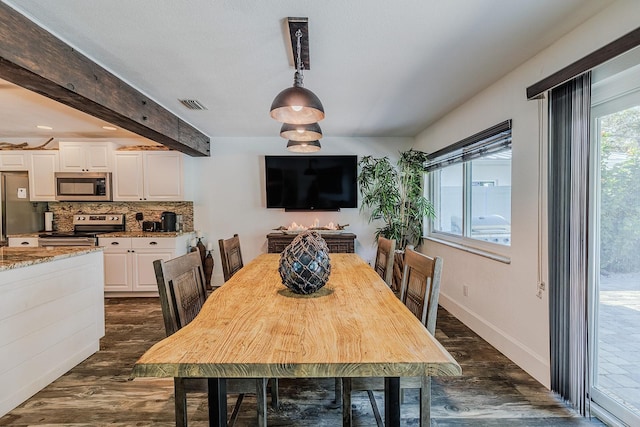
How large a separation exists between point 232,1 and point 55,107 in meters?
2.82

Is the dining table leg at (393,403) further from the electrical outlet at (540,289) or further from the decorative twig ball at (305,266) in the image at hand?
the electrical outlet at (540,289)

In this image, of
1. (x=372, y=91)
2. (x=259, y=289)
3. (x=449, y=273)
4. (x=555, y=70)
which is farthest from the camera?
(x=449, y=273)

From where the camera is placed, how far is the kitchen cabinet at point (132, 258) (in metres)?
4.12

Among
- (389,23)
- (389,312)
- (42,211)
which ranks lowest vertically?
(389,312)

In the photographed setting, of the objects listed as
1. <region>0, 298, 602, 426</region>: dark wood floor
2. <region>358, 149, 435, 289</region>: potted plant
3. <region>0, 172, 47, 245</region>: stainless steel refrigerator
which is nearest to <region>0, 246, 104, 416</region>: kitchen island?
<region>0, 298, 602, 426</region>: dark wood floor

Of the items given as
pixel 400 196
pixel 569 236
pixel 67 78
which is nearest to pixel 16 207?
pixel 67 78

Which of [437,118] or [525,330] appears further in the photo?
[437,118]

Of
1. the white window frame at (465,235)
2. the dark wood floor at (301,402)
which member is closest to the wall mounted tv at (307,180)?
the white window frame at (465,235)

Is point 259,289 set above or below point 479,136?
below

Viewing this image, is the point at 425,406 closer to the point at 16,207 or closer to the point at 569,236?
the point at 569,236

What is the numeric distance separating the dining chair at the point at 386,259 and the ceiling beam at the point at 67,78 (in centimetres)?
239

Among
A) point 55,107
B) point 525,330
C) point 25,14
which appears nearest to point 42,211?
point 55,107

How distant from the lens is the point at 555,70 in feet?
6.52

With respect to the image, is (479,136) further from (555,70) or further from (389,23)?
(389,23)
